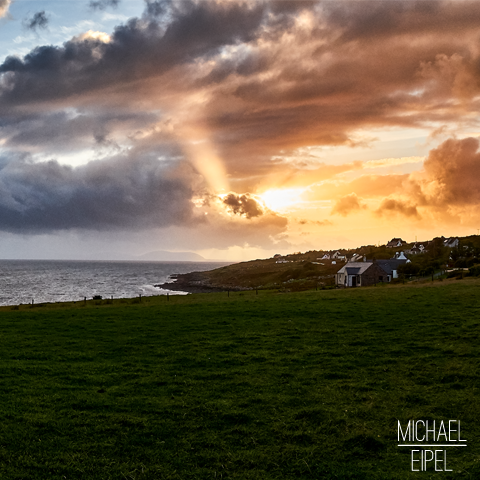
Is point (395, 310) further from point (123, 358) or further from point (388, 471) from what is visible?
point (388, 471)

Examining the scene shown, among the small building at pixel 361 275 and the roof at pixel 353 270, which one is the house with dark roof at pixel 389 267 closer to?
the small building at pixel 361 275

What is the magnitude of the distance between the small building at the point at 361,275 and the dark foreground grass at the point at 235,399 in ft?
252

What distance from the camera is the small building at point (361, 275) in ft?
347

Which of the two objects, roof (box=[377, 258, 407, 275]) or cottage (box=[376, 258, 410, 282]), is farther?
roof (box=[377, 258, 407, 275])

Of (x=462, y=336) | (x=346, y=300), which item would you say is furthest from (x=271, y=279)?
(x=462, y=336)

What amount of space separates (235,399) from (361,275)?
95936mm

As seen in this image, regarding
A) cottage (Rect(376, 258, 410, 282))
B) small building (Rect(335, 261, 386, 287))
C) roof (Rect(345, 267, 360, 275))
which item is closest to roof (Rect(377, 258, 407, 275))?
cottage (Rect(376, 258, 410, 282))

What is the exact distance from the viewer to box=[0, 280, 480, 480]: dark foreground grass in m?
10.9

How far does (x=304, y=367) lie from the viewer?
63.8 ft

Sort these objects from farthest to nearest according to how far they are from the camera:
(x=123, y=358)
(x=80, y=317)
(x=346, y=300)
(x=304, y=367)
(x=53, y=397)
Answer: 1. (x=346, y=300)
2. (x=80, y=317)
3. (x=123, y=358)
4. (x=304, y=367)
5. (x=53, y=397)

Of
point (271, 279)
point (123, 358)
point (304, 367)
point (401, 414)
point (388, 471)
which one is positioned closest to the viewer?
point (388, 471)

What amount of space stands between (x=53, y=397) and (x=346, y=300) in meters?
34.7

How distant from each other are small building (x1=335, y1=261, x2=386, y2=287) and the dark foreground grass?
252ft

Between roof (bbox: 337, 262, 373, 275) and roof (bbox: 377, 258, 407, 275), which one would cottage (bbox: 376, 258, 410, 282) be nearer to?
roof (bbox: 377, 258, 407, 275)
